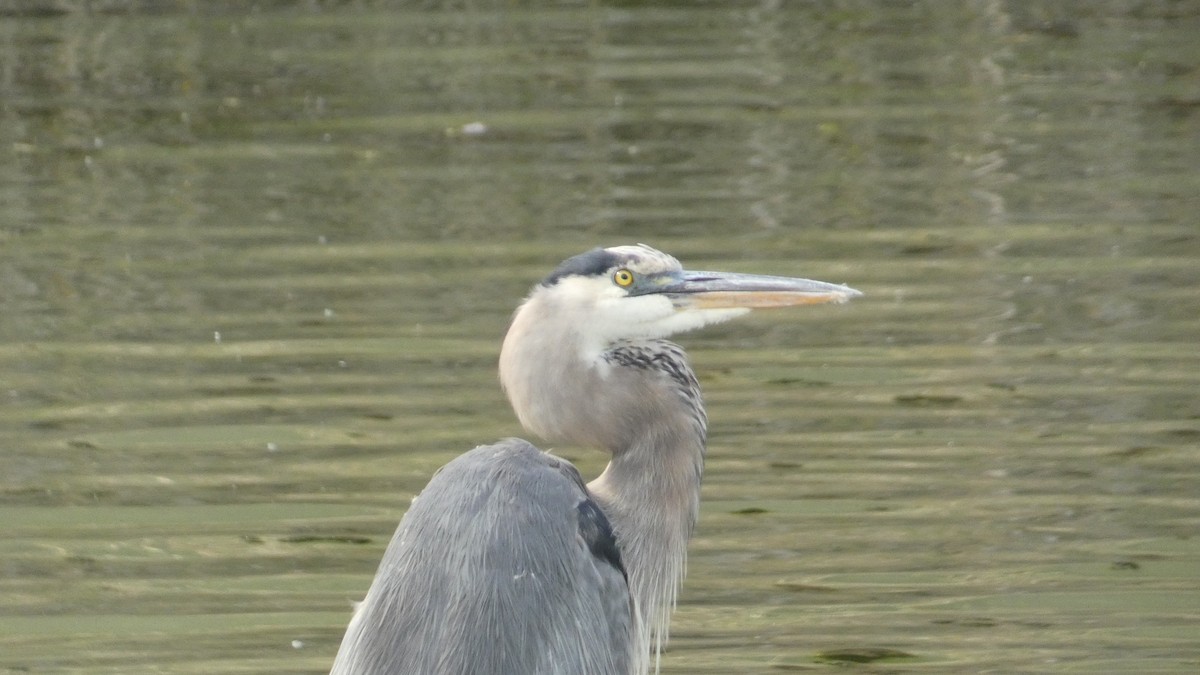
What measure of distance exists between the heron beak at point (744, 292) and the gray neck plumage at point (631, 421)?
143mm

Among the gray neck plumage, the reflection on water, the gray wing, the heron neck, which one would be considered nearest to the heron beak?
the gray neck plumage

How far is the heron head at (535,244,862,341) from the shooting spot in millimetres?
5199

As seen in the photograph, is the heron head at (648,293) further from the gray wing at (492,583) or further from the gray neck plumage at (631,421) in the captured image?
the gray wing at (492,583)

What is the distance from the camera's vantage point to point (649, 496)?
528 cm

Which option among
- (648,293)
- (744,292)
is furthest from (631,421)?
(744,292)

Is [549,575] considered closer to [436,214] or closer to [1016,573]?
[1016,573]

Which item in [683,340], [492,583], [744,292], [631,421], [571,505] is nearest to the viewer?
[492,583]

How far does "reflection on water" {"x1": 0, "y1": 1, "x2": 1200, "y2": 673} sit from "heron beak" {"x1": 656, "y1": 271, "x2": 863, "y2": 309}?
48.1 inches

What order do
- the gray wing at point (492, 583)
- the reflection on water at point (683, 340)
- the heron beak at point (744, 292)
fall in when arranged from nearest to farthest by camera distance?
1. the gray wing at point (492, 583)
2. the heron beak at point (744, 292)
3. the reflection on water at point (683, 340)

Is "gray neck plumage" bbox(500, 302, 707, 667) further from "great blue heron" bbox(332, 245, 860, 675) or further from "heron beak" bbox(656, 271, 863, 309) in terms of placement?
"heron beak" bbox(656, 271, 863, 309)

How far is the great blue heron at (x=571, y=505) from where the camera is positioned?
4.65 m

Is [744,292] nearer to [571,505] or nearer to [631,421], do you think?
[631,421]

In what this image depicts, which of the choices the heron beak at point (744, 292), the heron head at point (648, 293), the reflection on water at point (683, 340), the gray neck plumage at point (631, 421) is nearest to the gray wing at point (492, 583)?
the gray neck plumage at point (631, 421)

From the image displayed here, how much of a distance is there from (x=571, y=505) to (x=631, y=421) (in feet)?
1.19
